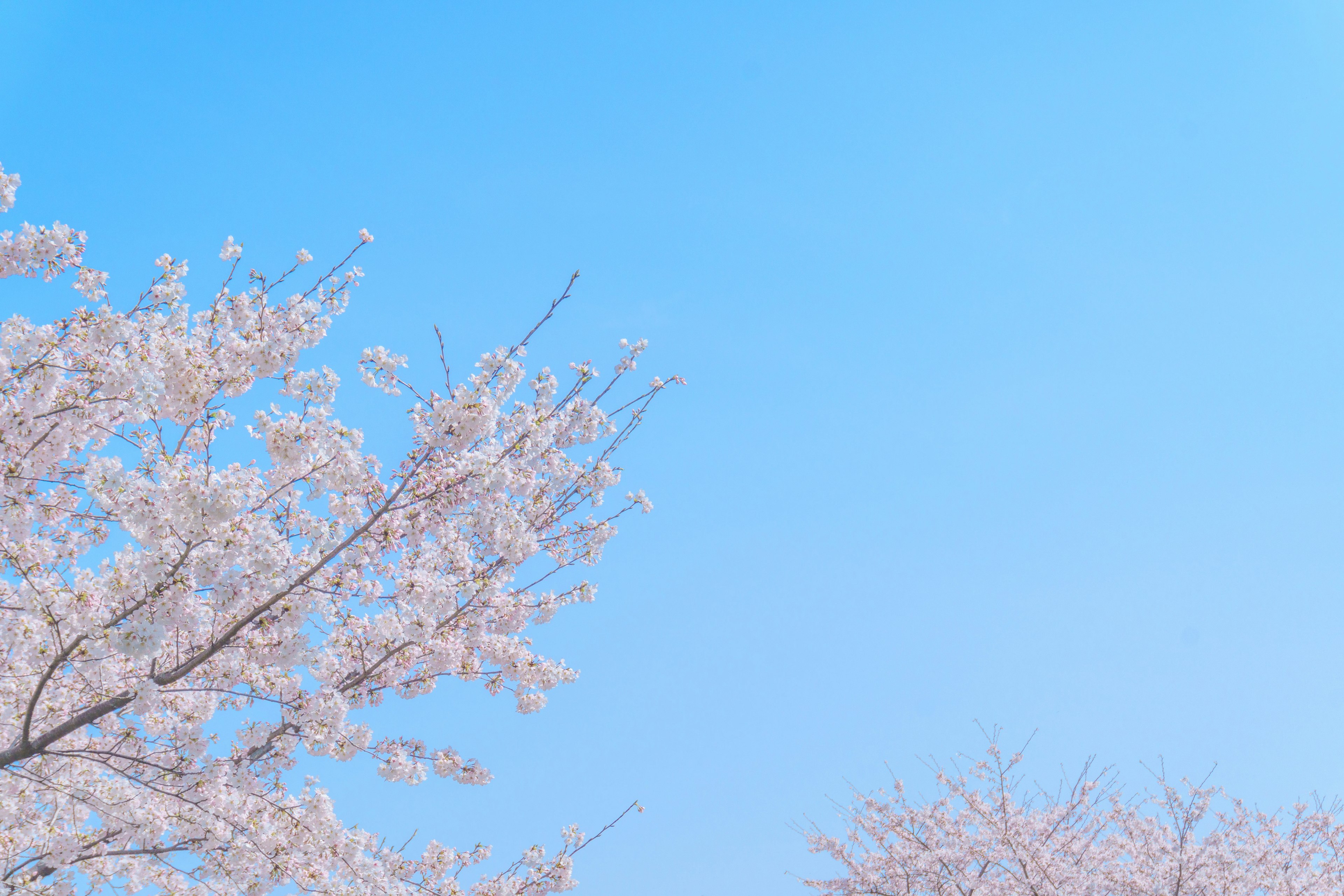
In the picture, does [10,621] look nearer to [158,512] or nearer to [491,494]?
[158,512]

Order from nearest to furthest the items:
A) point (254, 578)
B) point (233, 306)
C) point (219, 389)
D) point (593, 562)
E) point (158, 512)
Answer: point (158, 512) → point (254, 578) → point (219, 389) → point (233, 306) → point (593, 562)

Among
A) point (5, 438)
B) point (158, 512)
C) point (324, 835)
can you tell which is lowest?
point (324, 835)

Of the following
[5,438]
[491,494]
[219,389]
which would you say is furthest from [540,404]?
[5,438]

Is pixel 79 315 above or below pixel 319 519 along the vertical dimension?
above

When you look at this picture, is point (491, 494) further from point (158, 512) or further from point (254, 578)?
point (158, 512)

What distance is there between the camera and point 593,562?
→ 771 centimetres

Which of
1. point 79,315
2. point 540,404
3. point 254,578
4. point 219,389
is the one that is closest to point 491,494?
point 540,404

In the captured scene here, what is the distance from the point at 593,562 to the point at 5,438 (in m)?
4.40

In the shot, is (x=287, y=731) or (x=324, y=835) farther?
(x=324, y=835)

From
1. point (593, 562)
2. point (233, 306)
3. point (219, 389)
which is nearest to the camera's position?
point (219, 389)

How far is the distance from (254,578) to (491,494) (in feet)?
5.16

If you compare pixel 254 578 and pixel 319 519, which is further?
pixel 319 519

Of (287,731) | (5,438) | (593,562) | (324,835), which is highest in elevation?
(5,438)

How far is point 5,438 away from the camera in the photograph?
5551 mm
